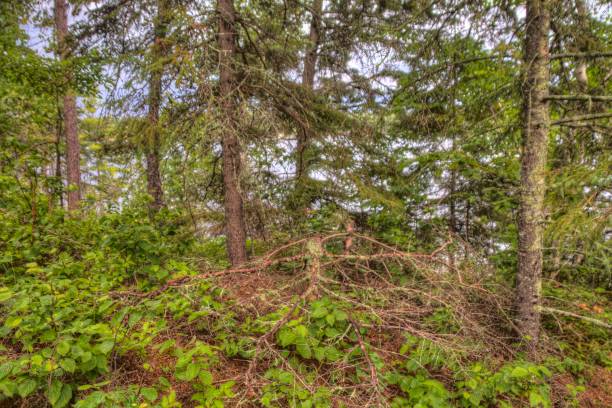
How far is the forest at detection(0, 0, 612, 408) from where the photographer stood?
2846 millimetres

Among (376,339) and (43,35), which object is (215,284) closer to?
(376,339)

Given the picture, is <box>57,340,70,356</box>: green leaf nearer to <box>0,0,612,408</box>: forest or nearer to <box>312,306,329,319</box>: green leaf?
<box>0,0,612,408</box>: forest

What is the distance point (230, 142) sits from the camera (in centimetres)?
527

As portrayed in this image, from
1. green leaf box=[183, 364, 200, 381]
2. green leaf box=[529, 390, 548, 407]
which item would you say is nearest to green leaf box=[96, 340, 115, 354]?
green leaf box=[183, 364, 200, 381]

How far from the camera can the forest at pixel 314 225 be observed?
9.34 ft

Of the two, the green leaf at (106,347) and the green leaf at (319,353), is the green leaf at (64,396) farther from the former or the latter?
the green leaf at (319,353)

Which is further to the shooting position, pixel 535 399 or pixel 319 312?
pixel 319 312

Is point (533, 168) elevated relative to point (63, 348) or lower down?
elevated

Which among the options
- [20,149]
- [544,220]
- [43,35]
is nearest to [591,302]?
[544,220]

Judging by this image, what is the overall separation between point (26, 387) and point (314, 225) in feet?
14.9

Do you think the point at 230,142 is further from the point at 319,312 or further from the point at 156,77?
the point at 319,312

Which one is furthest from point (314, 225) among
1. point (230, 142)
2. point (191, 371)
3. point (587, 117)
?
point (587, 117)

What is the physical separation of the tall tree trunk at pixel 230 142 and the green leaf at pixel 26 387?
3369mm

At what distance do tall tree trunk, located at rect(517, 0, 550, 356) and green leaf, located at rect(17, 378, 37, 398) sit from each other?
501 cm
